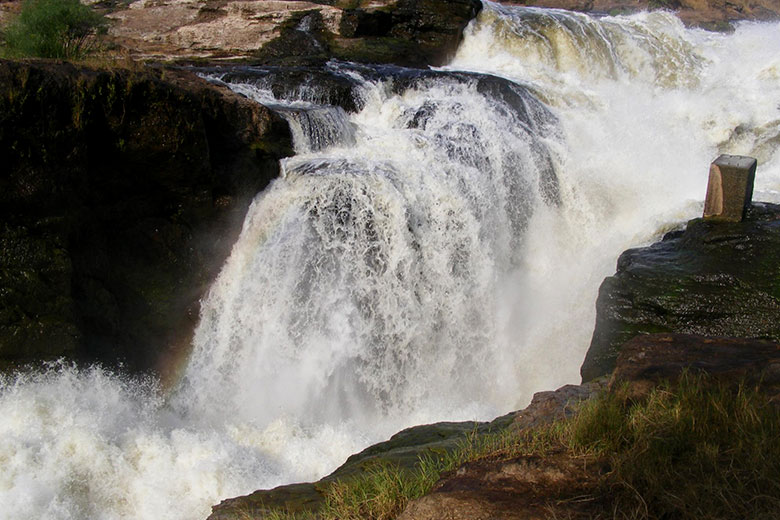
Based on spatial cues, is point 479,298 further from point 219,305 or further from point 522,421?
point 522,421

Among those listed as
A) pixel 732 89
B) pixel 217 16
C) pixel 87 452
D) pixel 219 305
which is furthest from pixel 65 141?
pixel 732 89

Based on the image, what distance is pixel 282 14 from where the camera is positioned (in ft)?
45.0

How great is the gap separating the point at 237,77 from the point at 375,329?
4.44 m

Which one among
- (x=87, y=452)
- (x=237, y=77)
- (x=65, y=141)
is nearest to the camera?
(x=87, y=452)

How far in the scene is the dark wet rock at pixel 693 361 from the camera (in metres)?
3.61

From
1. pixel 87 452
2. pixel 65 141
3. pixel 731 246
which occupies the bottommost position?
pixel 87 452

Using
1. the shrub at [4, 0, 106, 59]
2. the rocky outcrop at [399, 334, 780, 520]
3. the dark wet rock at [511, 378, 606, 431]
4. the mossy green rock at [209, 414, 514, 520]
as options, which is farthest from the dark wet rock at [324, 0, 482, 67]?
the rocky outcrop at [399, 334, 780, 520]

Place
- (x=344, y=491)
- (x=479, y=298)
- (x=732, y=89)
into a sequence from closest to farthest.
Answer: (x=344, y=491) < (x=479, y=298) < (x=732, y=89)

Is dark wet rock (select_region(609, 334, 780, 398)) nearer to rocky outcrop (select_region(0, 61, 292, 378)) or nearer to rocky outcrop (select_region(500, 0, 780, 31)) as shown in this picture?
rocky outcrop (select_region(0, 61, 292, 378))

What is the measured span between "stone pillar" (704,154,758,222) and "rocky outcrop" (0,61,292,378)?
479 cm

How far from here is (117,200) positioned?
7.27 m

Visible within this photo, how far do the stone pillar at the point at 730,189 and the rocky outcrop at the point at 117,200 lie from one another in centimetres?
479

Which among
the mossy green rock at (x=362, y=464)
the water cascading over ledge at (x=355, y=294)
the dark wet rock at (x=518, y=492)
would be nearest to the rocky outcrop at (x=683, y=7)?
the water cascading over ledge at (x=355, y=294)

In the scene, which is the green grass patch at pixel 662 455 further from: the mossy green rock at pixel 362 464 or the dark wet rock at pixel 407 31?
the dark wet rock at pixel 407 31
